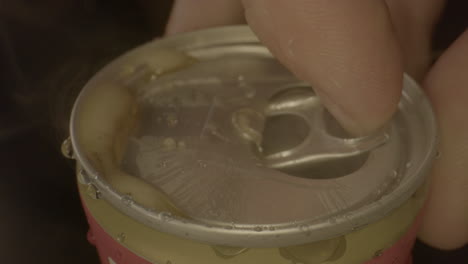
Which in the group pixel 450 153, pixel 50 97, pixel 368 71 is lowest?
pixel 50 97

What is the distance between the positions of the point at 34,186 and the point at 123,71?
0.32 metres

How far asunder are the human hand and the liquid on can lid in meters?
0.05

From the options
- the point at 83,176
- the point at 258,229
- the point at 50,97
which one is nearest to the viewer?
the point at 258,229

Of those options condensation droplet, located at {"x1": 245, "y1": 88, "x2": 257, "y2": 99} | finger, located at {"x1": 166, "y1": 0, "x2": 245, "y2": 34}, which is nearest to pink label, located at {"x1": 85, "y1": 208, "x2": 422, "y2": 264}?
condensation droplet, located at {"x1": 245, "y1": 88, "x2": 257, "y2": 99}

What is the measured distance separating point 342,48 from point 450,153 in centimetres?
23

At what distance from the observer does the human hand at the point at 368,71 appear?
1.68 ft

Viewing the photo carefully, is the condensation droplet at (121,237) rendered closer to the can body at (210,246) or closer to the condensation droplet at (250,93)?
the can body at (210,246)

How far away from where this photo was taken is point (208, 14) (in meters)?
0.86

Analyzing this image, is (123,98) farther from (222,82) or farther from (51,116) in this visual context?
(51,116)

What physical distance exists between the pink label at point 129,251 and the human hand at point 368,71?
0.36ft

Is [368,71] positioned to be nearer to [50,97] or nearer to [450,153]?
[450,153]

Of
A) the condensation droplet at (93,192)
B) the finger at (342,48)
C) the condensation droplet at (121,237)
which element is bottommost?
the condensation droplet at (121,237)

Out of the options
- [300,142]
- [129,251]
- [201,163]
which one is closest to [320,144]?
[300,142]

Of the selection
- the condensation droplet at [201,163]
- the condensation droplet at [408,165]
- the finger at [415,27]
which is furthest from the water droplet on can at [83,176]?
the finger at [415,27]
